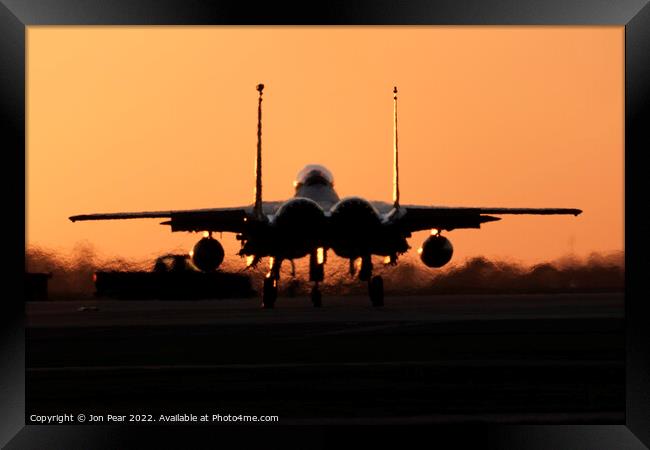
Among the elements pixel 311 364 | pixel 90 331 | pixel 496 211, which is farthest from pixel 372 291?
pixel 311 364

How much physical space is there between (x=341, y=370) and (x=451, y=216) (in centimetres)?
2096

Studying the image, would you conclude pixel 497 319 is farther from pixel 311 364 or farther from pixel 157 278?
pixel 157 278

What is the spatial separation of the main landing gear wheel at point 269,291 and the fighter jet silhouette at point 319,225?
0.09 feet

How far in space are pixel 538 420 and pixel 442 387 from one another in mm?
2745

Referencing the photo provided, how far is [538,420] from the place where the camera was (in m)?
12.0

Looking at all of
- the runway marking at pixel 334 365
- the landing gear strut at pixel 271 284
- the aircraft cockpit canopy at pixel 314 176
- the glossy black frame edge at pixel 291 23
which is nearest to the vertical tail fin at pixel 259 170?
the landing gear strut at pixel 271 284

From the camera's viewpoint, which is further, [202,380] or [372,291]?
[372,291]

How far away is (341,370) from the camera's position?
16750 millimetres

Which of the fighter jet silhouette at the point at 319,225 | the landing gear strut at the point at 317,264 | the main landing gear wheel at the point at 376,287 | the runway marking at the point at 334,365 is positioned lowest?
the runway marking at the point at 334,365

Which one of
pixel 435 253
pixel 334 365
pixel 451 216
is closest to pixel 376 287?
pixel 451 216

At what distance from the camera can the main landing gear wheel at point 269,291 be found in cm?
3812

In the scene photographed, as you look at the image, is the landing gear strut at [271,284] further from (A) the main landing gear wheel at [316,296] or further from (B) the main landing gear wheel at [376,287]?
(B) the main landing gear wheel at [376,287]

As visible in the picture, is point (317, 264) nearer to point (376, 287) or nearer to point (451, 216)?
point (376, 287)

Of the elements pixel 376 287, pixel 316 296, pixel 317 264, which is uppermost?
pixel 317 264
